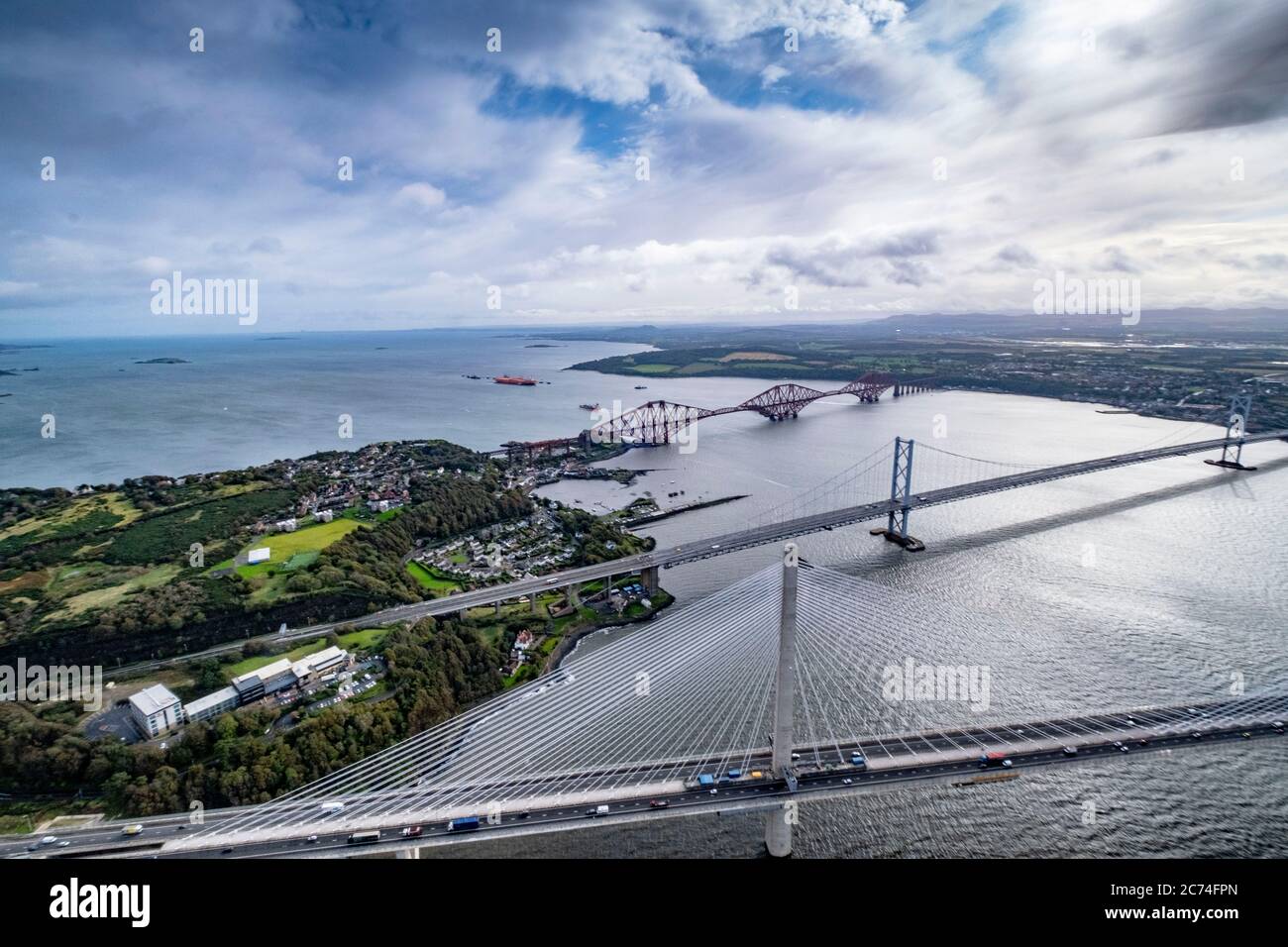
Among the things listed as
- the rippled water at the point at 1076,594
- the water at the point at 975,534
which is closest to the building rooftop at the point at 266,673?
the water at the point at 975,534

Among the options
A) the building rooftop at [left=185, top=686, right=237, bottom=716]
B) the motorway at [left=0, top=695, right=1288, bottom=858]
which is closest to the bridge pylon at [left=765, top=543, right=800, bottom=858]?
the motorway at [left=0, top=695, right=1288, bottom=858]

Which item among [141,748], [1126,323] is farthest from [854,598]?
[1126,323]

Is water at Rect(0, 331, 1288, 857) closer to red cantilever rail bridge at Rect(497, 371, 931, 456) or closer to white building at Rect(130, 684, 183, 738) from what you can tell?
red cantilever rail bridge at Rect(497, 371, 931, 456)

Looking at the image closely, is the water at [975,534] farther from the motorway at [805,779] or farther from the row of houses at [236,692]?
the row of houses at [236,692]

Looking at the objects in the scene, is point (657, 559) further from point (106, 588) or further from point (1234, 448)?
point (1234, 448)

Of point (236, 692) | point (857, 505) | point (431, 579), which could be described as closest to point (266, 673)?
point (236, 692)
